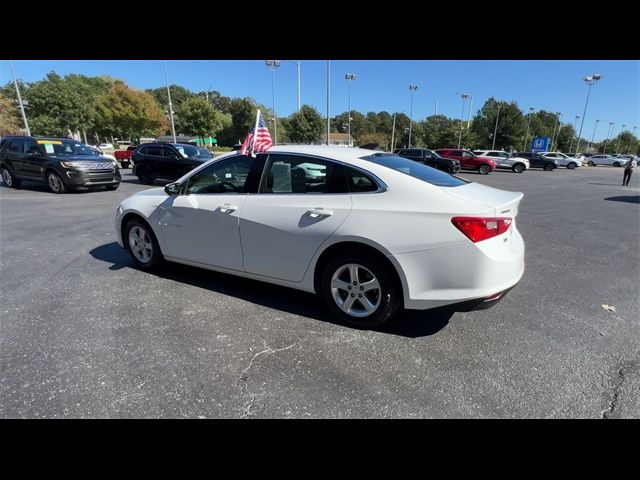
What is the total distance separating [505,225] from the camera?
2.71m

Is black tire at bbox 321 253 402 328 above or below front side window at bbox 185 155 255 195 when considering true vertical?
below

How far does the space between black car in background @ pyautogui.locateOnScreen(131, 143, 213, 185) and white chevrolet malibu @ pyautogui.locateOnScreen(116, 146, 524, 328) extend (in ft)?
32.6

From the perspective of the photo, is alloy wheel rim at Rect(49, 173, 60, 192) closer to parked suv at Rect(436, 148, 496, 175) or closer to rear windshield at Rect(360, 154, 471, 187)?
rear windshield at Rect(360, 154, 471, 187)

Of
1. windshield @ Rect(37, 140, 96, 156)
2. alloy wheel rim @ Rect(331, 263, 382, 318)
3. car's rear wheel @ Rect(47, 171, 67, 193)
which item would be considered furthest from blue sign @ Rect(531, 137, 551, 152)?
alloy wheel rim @ Rect(331, 263, 382, 318)

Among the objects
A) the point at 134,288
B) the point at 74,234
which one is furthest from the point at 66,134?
the point at 134,288

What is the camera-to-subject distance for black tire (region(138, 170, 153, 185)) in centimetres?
1422

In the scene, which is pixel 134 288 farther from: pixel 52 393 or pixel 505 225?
pixel 505 225

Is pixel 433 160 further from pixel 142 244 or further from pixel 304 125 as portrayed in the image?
pixel 304 125

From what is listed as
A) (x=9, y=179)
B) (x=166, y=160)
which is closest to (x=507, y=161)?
(x=166, y=160)

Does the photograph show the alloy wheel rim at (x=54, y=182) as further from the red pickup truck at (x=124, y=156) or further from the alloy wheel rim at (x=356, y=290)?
the red pickup truck at (x=124, y=156)

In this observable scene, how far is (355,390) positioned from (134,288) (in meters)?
2.95

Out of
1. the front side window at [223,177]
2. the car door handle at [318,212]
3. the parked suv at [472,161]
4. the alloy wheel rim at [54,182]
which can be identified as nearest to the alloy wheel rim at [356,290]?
the car door handle at [318,212]

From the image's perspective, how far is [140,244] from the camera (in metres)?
4.48

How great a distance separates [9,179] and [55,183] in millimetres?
3331
